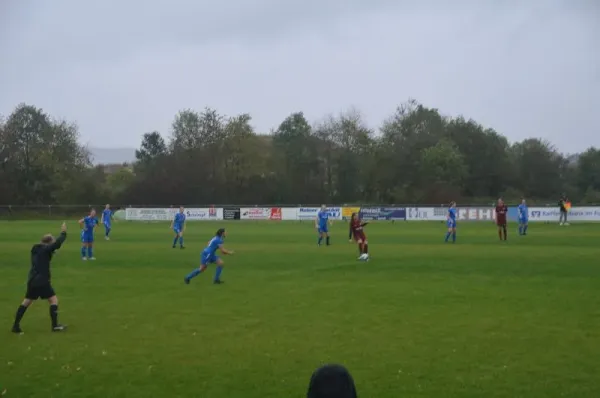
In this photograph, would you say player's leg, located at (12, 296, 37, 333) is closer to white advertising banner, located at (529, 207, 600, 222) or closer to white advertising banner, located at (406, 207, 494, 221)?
white advertising banner, located at (406, 207, 494, 221)

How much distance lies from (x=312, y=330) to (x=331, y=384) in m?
8.23

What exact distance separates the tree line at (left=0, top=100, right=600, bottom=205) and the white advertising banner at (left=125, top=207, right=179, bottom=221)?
50.2ft

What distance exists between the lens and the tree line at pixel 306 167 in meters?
80.8

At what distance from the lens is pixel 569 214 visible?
4947 cm

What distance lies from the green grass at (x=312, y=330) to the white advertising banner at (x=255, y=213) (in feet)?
127

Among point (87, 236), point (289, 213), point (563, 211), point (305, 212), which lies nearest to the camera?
point (87, 236)

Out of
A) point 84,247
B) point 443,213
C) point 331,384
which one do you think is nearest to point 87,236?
point 84,247

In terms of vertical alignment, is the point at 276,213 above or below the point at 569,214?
above

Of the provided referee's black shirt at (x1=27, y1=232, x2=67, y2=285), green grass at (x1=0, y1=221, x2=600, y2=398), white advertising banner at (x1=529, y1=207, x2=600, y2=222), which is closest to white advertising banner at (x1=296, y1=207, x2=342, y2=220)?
white advertising banner at (x1=529, y1=207, x2=600, y2=222)

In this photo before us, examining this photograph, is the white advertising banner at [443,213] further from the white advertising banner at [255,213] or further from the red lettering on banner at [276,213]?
the white advertising banner at [255,213]

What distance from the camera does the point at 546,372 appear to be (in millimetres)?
8594

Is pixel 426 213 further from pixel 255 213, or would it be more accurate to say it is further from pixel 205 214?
pixel 205 214

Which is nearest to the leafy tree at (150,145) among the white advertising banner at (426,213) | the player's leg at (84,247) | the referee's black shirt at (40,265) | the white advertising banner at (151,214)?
the white advertising banner at (151,214)

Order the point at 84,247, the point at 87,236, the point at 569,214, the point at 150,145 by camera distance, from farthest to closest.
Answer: the point at 150,145 < the point at 569,214 < the point at 84,247 < the point at 87,236
